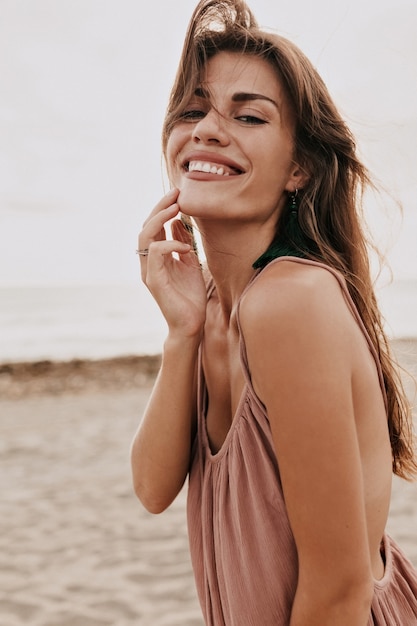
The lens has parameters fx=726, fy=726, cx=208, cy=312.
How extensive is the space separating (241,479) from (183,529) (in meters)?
4.84

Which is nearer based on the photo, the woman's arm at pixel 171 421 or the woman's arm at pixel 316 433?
the woman's arm at pixel 316 433

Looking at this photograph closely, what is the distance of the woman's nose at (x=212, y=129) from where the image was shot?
2045mm

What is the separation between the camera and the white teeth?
2043mm

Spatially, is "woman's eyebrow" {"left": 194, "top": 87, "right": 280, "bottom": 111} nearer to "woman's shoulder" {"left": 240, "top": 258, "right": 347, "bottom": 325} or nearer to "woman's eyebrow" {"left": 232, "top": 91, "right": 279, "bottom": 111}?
"woman's eyebrow" {"left": 232, "top": 91, "right": 279, "bottom": 111}

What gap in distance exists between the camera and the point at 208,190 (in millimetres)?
2064

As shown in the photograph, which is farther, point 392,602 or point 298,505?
point 392,602

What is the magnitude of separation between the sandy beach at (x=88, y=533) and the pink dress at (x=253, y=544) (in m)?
1.01

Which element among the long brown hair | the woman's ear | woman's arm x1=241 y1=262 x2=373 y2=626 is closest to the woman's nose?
the long brown hair

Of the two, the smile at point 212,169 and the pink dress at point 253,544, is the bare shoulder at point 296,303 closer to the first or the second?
the pink dress at point 253,544

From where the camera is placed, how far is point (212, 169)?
2.06 m

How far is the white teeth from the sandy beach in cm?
112

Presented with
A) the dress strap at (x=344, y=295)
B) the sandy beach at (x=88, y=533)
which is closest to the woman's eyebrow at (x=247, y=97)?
the dress strap at (x=344, y=295)

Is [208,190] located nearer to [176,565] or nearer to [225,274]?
[225,274]

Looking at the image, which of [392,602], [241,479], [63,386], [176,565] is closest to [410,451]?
[392,602]
